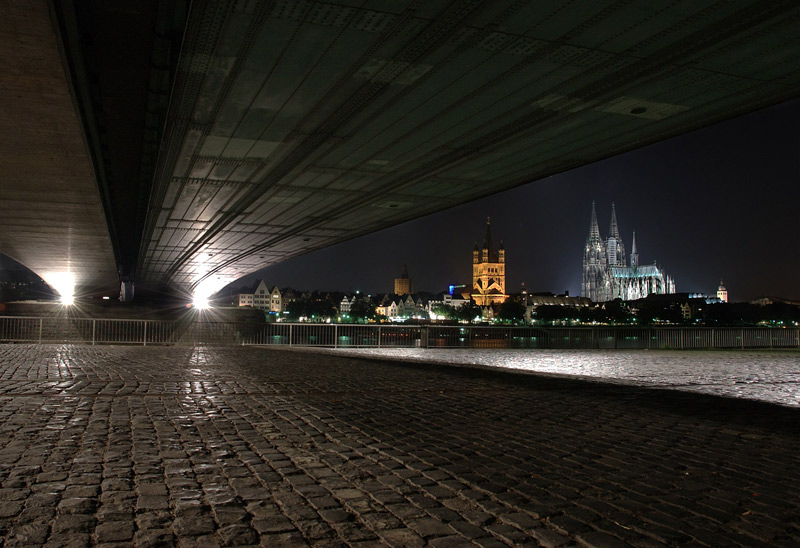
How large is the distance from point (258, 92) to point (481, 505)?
11.8 meters

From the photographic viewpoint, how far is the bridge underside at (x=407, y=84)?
10.5 metres

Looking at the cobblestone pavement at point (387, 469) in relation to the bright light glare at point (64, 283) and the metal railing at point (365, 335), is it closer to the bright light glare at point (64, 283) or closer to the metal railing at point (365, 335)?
the metal railing at point (365, 335)

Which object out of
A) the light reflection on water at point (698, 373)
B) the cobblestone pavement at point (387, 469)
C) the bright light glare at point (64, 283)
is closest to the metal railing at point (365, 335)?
the light reflection on water at point (698, 373)

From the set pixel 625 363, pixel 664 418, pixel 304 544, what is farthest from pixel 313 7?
pixel 625 363

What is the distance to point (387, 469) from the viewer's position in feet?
17.5

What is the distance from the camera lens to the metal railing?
2448 cm

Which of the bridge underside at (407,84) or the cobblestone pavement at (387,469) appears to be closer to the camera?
the cobblestone pavement at (387,469)

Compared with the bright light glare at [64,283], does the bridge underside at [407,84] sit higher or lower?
higher

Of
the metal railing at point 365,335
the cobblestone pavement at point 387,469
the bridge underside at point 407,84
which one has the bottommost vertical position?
the cobblestone pavement at point 387,469

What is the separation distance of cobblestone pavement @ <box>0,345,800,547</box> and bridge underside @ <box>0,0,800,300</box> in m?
5.99

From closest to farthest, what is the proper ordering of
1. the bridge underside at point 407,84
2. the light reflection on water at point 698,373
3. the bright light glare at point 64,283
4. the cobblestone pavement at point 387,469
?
1. the cobblestone pavement at point 387,469
2. the bridge underside at point 407,84
3. the light reflection on water at point 698,373
4. the bright light glare at point 64,283

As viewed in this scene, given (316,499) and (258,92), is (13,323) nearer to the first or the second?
(258,92)

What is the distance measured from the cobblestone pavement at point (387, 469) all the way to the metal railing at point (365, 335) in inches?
588

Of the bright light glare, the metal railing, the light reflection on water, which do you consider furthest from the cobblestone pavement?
the bright light glare
